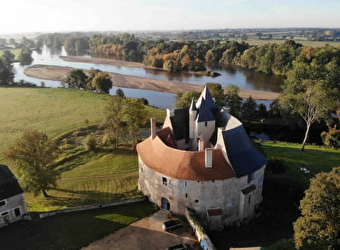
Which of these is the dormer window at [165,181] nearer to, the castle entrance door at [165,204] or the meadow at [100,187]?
the castle entrance door at [165,204]

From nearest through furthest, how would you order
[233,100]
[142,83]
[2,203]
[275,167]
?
[2,203] < [275,167] < [233,100] < [142,83]

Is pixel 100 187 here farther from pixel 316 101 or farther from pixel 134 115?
pixel 316 101

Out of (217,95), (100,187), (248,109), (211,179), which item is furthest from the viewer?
(248,109)

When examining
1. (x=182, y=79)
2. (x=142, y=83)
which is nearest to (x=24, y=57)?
(x=142, y=83)

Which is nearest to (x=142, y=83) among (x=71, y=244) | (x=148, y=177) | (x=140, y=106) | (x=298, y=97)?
(x=140, y=106)

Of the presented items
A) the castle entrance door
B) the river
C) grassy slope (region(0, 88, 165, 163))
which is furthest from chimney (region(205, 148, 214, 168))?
the river

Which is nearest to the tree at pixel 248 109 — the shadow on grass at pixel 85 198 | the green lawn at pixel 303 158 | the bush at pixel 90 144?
the green lawn at pixel 303 158
